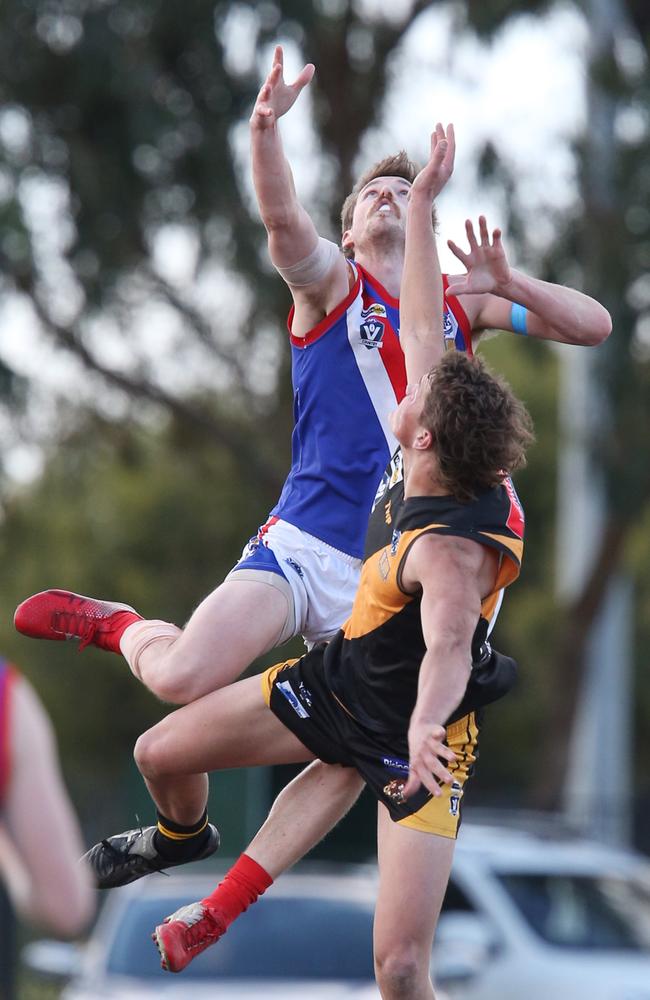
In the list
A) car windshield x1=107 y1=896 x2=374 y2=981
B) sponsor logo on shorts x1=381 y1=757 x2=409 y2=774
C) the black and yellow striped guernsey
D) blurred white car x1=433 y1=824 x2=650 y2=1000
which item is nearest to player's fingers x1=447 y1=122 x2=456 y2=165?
the black and yellow striped guernsey

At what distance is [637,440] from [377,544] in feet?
35.7

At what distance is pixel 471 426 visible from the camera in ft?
16.3

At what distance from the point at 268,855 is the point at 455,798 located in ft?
2.21

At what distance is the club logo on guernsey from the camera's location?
17.9ft

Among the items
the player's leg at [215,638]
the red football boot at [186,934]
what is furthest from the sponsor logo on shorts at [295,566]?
the red football boot at [186,934]

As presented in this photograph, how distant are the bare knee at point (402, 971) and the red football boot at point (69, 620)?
1.26 metres

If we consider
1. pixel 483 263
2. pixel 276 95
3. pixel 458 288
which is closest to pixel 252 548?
pixel 458 288

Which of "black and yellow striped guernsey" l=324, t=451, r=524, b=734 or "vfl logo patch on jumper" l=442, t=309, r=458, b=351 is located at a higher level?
"vfl logo patch on jumper" l=442, t=309, r=458, b=351

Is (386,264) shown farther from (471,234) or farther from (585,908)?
(585,908)

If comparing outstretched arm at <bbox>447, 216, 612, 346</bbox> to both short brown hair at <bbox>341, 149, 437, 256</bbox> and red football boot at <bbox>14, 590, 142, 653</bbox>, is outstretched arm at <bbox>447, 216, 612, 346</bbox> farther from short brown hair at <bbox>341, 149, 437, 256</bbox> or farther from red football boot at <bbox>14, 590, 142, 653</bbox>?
red football boot at <bbox>14, 590, 142, 653</bbox>

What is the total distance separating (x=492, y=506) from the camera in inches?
200

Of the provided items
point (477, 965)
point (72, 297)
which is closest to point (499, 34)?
point (72, 297)

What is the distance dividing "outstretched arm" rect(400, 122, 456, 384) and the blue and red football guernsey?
262mm

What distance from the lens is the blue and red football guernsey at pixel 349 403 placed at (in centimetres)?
545
